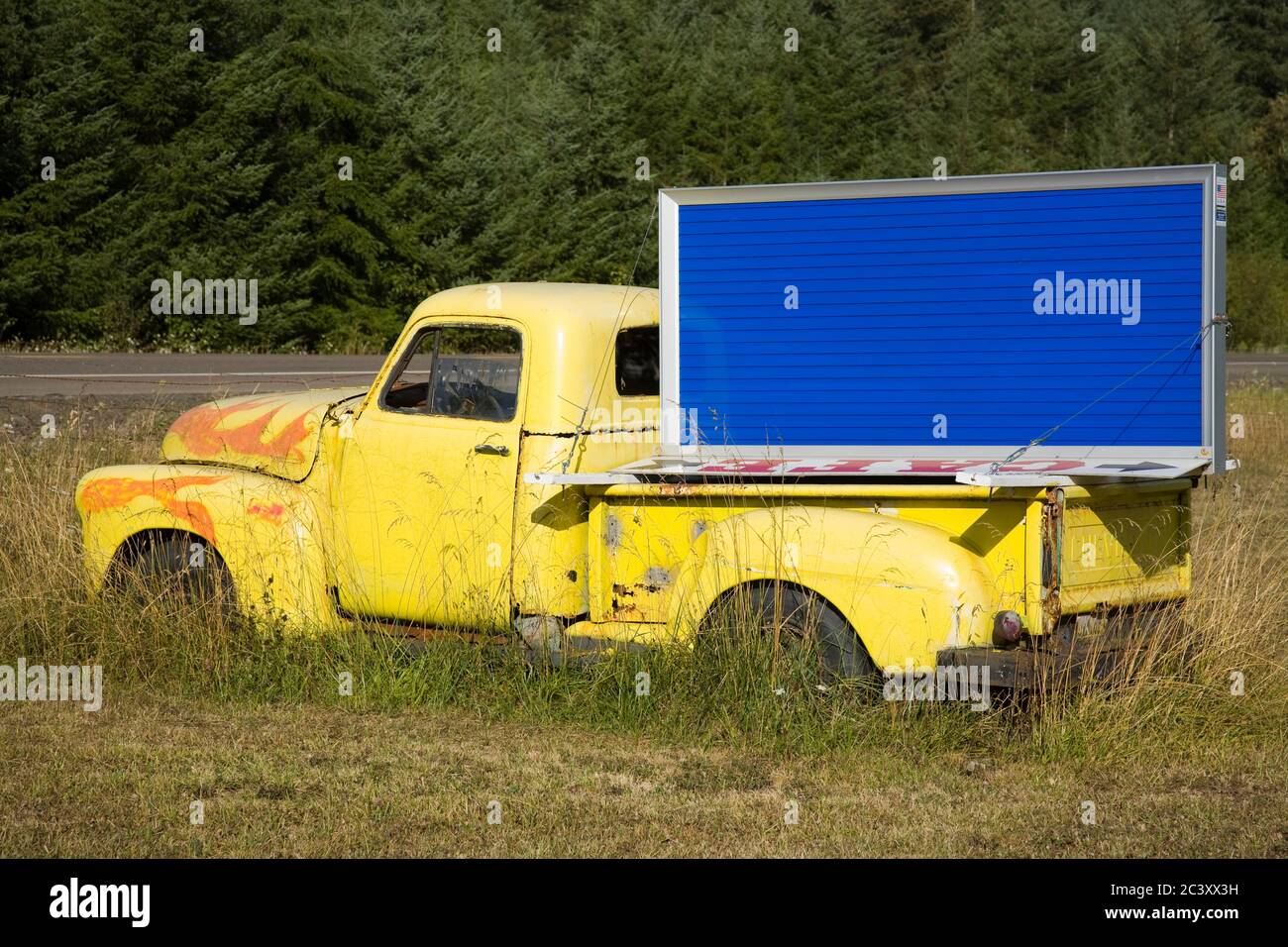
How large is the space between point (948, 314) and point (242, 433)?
3641 millimetres

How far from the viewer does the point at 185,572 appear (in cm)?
776

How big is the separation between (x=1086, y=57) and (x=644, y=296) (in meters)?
54.5

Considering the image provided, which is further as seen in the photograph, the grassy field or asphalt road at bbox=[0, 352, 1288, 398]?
asphalt road at bbox=[0, 352, 1288, 398]

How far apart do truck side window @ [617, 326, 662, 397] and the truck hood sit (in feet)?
4.75

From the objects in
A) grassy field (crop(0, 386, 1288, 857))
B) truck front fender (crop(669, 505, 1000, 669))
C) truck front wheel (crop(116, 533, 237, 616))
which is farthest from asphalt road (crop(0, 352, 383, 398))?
truck front fender (crop(669, 505, 1000, 669))

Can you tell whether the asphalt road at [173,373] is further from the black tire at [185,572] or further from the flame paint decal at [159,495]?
the black tire at [185,572]


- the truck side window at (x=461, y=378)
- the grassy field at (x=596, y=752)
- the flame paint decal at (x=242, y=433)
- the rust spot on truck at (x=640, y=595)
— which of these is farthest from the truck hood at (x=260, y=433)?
the rust spot on truck at (x=640, y=595)

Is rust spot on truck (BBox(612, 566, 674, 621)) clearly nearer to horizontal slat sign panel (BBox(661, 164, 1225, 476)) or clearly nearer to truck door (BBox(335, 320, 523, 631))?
truck door (BBox(335, 320, 523, 631))

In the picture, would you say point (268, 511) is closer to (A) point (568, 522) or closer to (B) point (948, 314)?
(A) point (568, 522)

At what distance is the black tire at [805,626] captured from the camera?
21.3ft

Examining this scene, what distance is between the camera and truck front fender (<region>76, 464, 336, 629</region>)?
7555mm

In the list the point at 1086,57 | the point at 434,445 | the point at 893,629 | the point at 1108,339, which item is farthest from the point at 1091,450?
the point at 1086,57

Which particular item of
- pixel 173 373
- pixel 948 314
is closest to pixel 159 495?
pixel 948 314

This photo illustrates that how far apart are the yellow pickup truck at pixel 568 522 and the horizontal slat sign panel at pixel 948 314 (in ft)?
1.20
